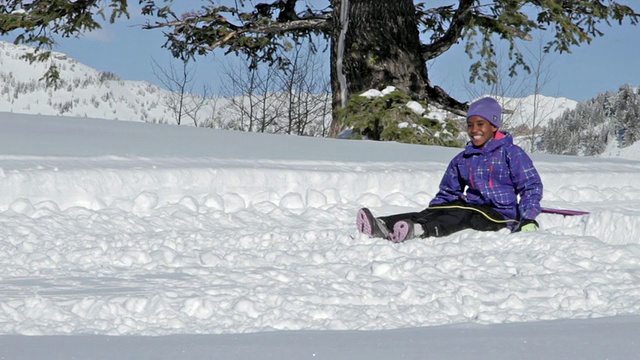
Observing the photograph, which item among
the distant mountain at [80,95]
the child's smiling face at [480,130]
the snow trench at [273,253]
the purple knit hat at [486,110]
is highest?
the distant mountain at [80,95]

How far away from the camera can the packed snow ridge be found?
12.8 ft

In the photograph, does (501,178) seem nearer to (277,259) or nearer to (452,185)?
(452,185)

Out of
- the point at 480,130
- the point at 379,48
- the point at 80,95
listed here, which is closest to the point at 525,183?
the point at 480,130

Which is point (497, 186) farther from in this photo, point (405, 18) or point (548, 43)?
point (548, 43)

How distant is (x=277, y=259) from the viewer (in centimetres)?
536

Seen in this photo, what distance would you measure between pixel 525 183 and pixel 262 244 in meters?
1.91

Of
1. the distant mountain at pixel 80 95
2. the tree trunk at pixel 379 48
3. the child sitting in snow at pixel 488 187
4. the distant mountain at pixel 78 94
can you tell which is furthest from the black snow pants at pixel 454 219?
the distant mountain at pixel 78 94

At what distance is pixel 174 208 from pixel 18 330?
Result: 10.8 feet

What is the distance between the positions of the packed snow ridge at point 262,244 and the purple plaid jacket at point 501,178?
1.04 feet

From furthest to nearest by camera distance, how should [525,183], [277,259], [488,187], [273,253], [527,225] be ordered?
[488,187]
[525,183]
[527,225]
[273,253]
[277,259]

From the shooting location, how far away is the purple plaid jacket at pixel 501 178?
244 inches

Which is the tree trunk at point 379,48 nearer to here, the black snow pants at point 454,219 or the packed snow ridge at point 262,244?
the packed snow ridge at point 262,244

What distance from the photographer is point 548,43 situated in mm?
14375

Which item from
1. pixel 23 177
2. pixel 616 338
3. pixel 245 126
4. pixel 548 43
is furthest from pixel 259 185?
pixel 245 126
